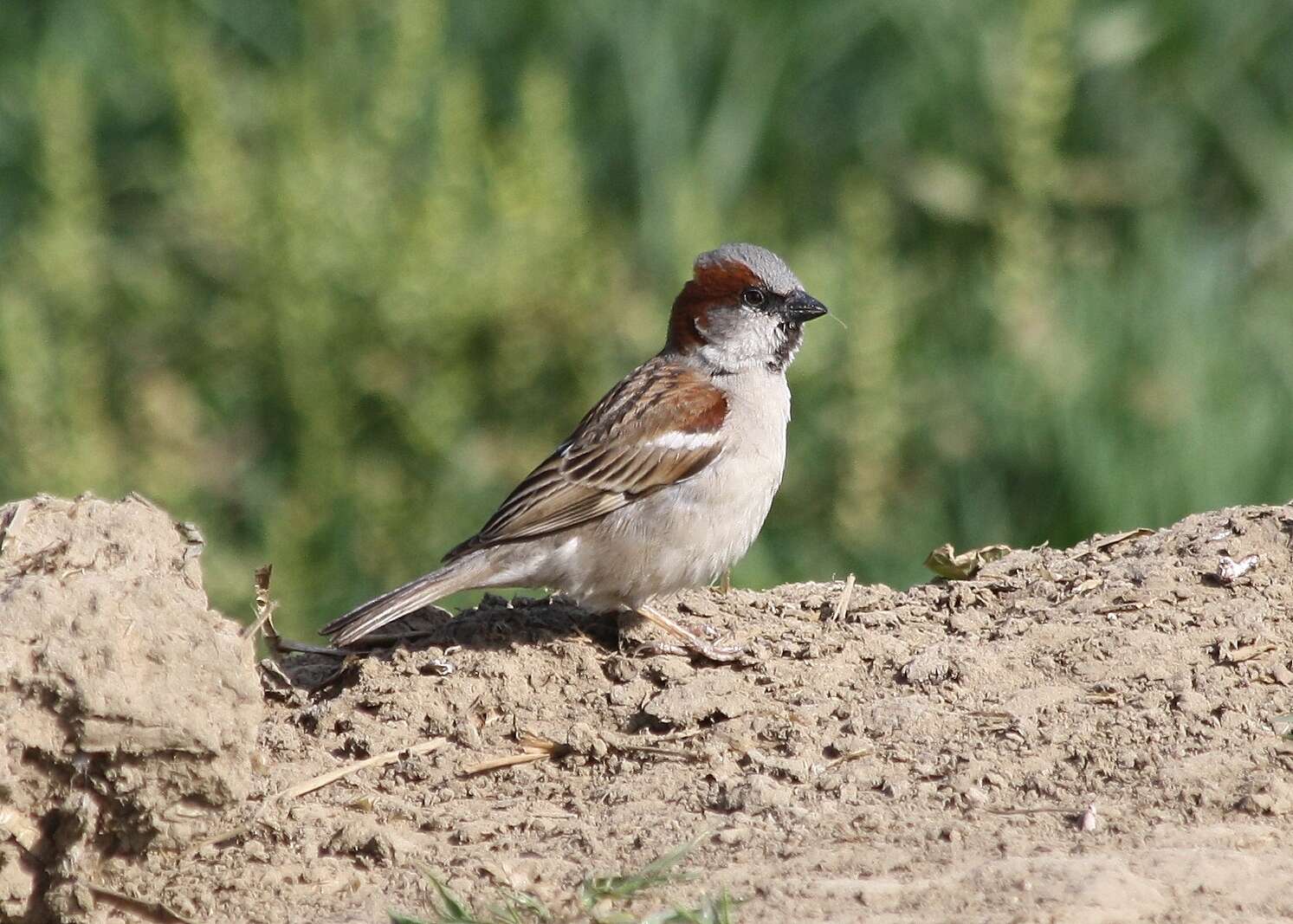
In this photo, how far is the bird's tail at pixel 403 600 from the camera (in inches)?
180

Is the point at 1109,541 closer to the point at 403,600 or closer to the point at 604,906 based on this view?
the point at 403,600

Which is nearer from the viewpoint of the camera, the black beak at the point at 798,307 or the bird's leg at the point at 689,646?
the bird's leg at the point at 689,646

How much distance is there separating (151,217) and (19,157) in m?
0.67

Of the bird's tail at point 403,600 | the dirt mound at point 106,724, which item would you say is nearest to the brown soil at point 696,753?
the dirt mound at point 106,724

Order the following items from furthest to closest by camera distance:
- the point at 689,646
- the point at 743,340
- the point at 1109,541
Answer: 1. the point at 743,340
2. the point at 1109,541
3. the point at 689,646

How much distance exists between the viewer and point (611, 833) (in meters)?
3.55

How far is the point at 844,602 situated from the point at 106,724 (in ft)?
6.62

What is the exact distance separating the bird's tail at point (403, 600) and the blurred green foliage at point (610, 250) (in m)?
1.80

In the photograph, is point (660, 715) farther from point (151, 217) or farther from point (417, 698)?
point (151, 217)

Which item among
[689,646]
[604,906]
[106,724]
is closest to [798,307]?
[689,646]

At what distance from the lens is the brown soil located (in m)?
3.26

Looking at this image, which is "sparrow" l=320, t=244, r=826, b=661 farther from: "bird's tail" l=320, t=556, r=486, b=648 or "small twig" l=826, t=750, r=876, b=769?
"small twig" l=826, t=750, r=876, b=769

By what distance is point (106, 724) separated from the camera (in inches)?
128

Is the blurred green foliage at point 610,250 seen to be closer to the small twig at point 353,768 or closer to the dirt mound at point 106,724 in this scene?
the small twig at point 353,768
